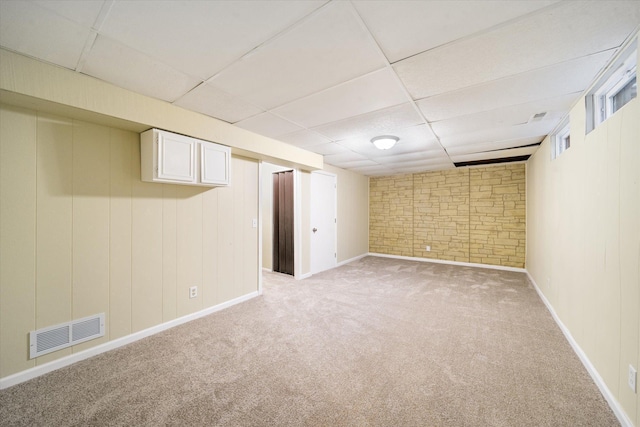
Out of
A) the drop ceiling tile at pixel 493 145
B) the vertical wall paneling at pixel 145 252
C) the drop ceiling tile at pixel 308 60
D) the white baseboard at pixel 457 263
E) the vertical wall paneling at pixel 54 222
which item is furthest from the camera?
the white baseboard at pixel 457 263

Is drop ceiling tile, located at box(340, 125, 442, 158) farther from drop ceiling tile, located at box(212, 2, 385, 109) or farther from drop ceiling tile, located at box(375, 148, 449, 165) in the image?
drop ceiling tile, located at box(212, 2, 385, 109)

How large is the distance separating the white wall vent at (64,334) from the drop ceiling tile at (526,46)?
11.1 ft

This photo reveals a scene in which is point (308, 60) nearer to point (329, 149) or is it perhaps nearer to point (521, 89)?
point (521, 89)

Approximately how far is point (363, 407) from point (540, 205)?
13.1ft

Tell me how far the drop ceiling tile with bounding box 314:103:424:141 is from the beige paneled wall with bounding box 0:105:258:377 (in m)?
1.75

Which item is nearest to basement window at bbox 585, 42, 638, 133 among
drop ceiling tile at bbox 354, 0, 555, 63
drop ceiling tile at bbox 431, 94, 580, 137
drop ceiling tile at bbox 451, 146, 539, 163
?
drop ceiling tile at bbox 431, 94, 580, 137

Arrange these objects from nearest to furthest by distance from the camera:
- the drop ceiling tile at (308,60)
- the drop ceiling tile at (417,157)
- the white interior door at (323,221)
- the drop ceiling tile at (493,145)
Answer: the drop ceiling tile at (308,60), the drop ceiling tile at (493,145), the drop ceiling tile at (417,157), the white interior door at (323,221)

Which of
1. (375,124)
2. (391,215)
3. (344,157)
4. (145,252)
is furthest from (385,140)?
(391,215)

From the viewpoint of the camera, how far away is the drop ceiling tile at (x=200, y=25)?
1232mm

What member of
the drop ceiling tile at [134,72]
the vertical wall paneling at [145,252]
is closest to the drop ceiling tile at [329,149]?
the drop ceiling tile at [134,72]

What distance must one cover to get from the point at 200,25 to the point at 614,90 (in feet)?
9.43

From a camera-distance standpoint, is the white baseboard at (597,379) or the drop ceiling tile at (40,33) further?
the white baseboard at (597,379)

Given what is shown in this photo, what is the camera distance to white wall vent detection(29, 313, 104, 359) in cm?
194

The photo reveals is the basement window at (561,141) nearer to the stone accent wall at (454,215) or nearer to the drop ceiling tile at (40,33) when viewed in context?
the stone accent wall at (454,215)
